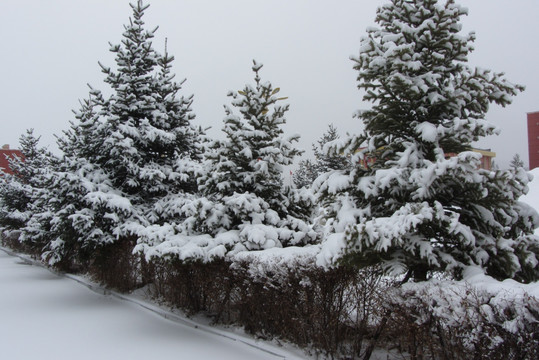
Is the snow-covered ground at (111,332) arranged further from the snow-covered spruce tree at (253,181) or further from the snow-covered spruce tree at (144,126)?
the snow-covered spruce tree at (144,126)

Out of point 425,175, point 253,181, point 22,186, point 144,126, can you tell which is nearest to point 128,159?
point 144,126

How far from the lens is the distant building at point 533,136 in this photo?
53.7m

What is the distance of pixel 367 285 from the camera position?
16.9 ft

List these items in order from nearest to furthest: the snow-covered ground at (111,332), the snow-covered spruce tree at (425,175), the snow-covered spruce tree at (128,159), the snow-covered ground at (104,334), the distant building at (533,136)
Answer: the snow-covered spruce tree at (425,175) < the snow-covered ground at (111,332) < the snow-covered ground at (104,334) < the snow-covered spruce tree at (128,159) < the distant building at (533,136)

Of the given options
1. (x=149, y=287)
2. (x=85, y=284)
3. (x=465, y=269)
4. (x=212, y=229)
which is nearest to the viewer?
(x=465, y=269)

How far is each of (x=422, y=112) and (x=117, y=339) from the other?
20.0 feet

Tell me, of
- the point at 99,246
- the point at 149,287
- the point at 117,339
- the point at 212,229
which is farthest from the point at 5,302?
the point at 212,229

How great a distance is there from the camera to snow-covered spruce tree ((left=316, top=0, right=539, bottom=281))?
4.79 meters

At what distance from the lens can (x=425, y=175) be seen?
488 cm

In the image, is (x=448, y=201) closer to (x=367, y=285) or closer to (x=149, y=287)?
(x=367, y=285)

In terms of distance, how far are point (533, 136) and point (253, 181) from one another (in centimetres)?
5706

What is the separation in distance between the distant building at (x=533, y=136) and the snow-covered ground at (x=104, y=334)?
57.8m

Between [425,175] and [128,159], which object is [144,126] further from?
[425,175]

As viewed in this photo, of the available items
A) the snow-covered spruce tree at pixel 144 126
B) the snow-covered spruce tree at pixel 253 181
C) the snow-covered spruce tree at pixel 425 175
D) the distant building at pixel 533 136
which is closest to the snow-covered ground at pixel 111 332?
the snow-covered spruce tree at pixel 425 175
